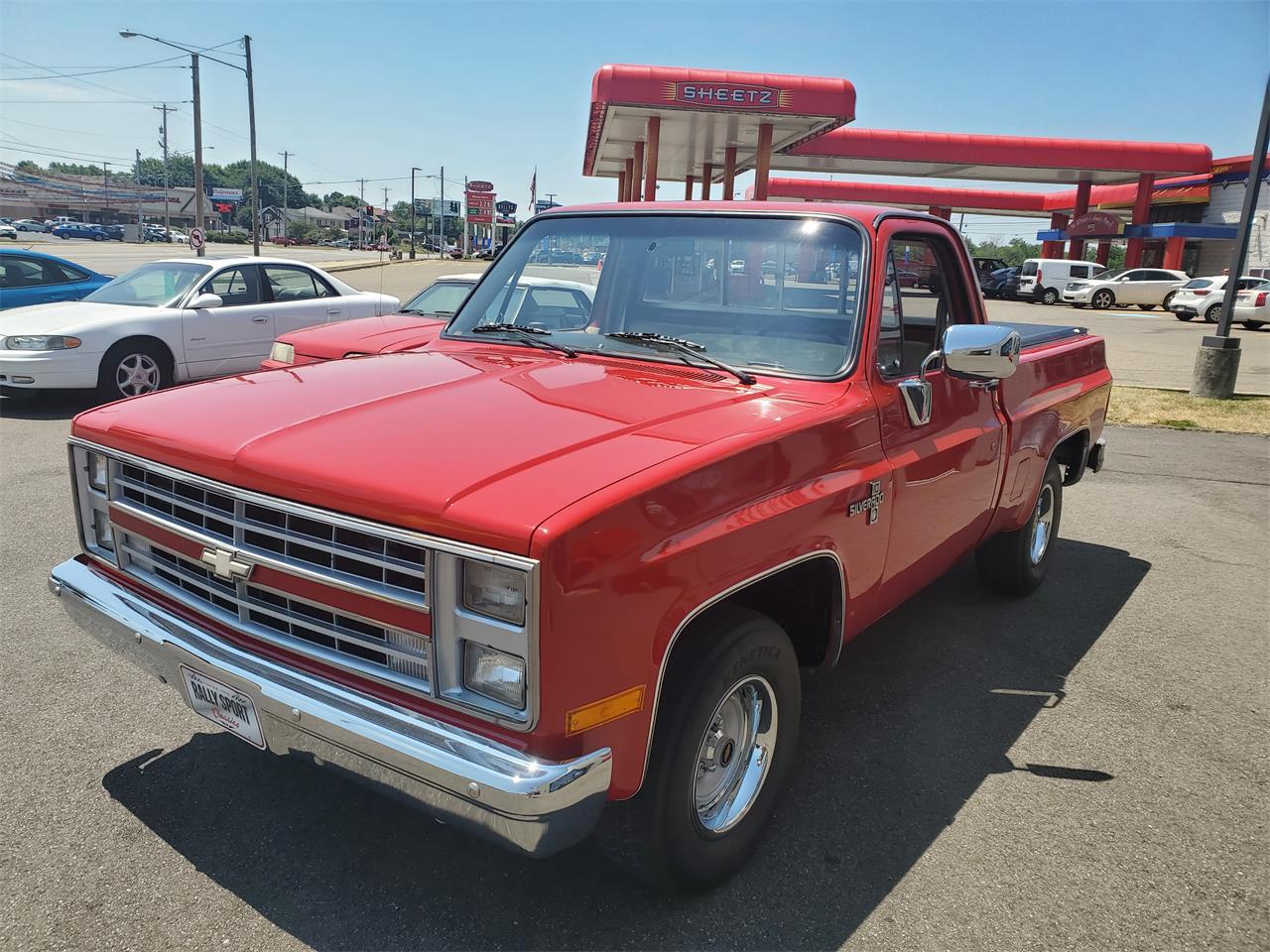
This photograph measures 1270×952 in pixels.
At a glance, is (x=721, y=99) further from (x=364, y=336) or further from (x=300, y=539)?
(x=300, y=539)

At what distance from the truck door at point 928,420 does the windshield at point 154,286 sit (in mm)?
8561

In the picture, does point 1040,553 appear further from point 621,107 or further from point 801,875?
point 621,107

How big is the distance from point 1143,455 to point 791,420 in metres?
8.00

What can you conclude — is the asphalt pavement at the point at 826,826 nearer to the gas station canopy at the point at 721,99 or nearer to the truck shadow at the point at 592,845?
the truck shadow at the point at 592,845

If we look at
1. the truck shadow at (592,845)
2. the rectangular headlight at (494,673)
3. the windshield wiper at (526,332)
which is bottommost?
the truck shadow at (592,845)

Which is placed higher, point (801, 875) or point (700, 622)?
point (700, 622)

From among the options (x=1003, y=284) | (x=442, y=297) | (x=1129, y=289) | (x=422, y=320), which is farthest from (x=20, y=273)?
(x=1003, y=284)

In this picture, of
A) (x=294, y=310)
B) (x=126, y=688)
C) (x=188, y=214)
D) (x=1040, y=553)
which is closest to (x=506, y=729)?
(x=126, y=688)

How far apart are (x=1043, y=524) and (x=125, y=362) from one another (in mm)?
8698

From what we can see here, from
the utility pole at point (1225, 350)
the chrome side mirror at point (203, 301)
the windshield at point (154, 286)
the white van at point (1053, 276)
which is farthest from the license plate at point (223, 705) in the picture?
the white van at point (1053, 276)

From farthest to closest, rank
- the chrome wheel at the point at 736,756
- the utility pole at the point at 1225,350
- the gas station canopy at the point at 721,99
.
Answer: the gas station canopy at the point at 721,99
the utility pole at the point at 1225,350
the chrome wheel at the point at 736,756

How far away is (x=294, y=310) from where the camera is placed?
1073 cm

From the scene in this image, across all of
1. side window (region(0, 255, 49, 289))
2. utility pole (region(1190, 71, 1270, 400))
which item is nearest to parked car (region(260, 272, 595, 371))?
side window (region(0, 255, 49, 289))

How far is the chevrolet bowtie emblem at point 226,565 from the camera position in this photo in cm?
243
